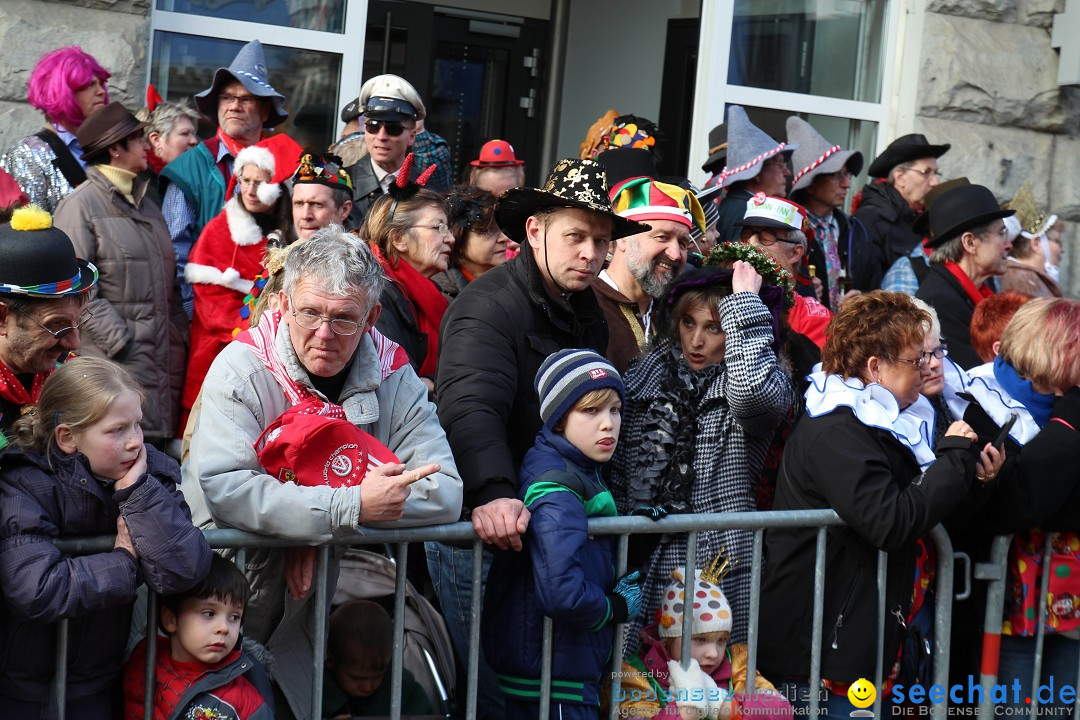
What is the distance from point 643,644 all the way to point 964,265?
2.87m

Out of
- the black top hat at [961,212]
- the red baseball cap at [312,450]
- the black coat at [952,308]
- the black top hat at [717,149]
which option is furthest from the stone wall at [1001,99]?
the red baseball cap at [312,450]

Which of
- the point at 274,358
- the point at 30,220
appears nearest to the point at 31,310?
the point at 30,220

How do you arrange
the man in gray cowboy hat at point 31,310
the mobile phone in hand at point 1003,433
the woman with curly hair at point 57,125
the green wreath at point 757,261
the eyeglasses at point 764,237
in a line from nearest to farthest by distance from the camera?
the man in gray cowboy hat at point 31,310 → the mobile phone in hand at point 1003,433 → the green wreath at point 757,261 → the woman with curly hair at point 57,125 → the eyeglasses at point 764,237

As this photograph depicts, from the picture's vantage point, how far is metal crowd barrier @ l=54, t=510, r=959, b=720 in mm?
3229

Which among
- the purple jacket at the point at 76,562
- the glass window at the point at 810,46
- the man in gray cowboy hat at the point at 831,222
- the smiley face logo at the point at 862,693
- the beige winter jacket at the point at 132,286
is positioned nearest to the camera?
the purple jacket at the point at 76,562

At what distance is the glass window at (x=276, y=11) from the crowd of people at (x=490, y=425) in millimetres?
1127

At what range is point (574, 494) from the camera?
3627 millimetres

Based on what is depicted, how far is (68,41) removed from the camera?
6219mm

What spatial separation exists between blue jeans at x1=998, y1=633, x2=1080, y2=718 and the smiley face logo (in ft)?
2.38

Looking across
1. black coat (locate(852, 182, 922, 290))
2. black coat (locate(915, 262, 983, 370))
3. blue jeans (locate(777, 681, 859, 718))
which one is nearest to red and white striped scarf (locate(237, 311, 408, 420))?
blue jeans (locate(777, 681, 859, 718))

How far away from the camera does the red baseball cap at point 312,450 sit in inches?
128

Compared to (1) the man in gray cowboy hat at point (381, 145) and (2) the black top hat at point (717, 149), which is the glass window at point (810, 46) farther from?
(1) the man in gray cowboy hat at point (381, 145)

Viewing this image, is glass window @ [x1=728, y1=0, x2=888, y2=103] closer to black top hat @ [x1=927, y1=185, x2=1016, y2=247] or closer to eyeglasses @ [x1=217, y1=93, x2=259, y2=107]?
black top hat @ [x1=927, y1=185, x2=1016, y2=247]

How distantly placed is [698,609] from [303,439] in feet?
4.58
